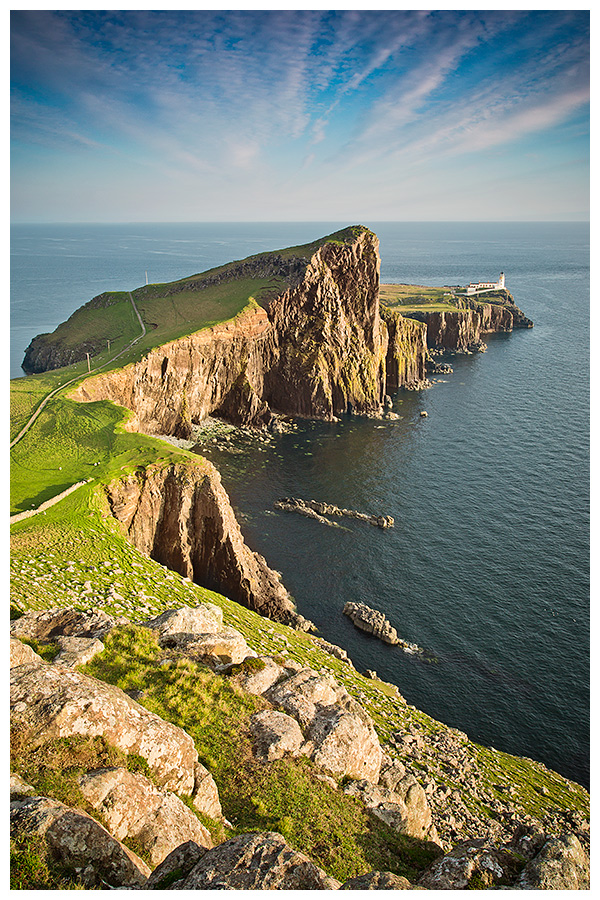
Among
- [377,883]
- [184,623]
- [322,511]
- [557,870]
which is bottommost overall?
[322,511]

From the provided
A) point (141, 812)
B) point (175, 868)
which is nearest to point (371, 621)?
point (141, 812)

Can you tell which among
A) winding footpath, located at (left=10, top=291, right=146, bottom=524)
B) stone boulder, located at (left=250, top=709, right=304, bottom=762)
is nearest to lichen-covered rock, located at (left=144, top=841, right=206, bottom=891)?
stone boulder, located at (left=250, top=709, right=304, bottom=762)

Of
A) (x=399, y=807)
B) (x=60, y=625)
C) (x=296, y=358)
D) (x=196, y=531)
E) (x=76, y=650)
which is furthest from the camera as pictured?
(x=296, y=358)

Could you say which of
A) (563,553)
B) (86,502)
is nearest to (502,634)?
(563,553)

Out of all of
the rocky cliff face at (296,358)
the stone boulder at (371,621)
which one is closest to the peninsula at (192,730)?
the stone boulder at (371,621)

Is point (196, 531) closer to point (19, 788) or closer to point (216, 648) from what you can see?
point (216, 648)

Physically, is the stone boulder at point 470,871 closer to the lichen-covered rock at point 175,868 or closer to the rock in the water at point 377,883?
the rock in the water at point 377,883
